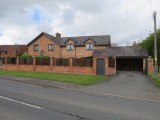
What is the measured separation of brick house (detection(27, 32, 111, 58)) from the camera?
47900mm

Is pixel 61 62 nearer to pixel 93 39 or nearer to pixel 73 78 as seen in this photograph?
pixel 73 78

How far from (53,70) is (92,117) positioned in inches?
1016

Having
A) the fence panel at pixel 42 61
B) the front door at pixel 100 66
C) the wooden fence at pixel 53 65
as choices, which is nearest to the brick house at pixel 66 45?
the wooden fence at pixel 53 65

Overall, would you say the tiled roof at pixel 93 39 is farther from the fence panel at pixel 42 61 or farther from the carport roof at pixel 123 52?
the fence panel at pixel 42 61

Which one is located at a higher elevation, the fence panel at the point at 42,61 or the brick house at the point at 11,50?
the brick house at the point at 11,50

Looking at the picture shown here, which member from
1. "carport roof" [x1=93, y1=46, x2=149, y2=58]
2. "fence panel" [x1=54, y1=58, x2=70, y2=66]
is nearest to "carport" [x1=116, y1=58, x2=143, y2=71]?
"carport roof" [x1=93, y1=46, x2=149, y2=58]

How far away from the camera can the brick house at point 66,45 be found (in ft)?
157

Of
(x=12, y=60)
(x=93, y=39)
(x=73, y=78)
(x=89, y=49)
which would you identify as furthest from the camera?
(x=93, y=39)

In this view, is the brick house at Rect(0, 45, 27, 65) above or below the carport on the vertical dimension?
above

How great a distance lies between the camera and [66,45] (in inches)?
1960

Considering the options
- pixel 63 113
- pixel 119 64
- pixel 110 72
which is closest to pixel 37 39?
pixel 119 64

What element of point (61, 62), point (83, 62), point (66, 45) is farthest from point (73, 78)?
point (66, 45)

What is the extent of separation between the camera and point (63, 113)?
27.3 feet

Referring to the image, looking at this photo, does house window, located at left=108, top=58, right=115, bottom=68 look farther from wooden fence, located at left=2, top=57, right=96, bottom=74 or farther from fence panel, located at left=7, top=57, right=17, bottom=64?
fence panel, located at left=7, top=57, right=17, bottom=64
